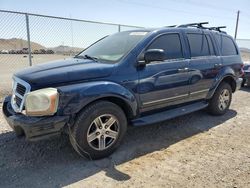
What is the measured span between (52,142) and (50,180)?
1129 millimetres

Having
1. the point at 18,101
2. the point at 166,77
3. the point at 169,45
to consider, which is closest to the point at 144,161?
the point at 166,77

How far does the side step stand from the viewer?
431 centimetres

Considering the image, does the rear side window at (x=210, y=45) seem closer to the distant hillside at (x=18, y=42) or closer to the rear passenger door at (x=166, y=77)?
the rear passenger door at (x=166, y=77)

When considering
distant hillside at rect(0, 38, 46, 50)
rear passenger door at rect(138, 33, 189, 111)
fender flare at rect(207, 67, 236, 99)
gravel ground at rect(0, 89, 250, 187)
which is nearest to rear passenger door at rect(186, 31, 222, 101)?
fender flare at rect(207, 67, 236, 99)

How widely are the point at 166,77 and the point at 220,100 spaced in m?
2.17

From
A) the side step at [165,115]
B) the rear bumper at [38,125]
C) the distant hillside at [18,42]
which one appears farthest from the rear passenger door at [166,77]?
the distant hillside at [18,42]

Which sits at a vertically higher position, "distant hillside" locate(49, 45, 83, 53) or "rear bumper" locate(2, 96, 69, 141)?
"distant hillside" locate(49, 45, 83, 53)

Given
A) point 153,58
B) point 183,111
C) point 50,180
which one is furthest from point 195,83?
point 50,180

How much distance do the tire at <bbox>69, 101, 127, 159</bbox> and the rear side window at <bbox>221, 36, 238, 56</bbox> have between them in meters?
3.29

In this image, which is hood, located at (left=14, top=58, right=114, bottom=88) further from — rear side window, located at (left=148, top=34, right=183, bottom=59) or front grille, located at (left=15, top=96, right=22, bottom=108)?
rear side window, located at (left=148, top=34, right=183, bottom=59)

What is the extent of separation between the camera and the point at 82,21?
865 cm

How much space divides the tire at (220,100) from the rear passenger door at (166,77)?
1.19 m

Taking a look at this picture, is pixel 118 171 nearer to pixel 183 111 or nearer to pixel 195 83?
pixel 183 111

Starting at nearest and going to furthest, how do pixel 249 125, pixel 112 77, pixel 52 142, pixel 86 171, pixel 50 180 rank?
pixel 50 180 → pixel 86 171 → pixel 112 77 → pixel 52 142 → pixel 249 125
